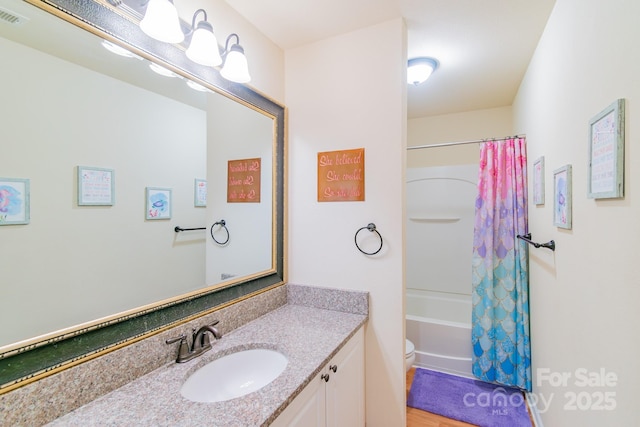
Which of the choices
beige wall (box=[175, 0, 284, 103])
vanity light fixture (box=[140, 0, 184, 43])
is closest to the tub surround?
vanity light fixture (box=[140, 0, 184, 43])

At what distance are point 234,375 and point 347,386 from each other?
0.57 metres

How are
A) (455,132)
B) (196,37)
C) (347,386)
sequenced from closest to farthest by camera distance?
(196,37) < (347,386) < (455,132)

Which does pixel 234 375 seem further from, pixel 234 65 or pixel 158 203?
pixel 234 65

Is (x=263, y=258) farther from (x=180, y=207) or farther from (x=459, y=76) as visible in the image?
(x=459, y=76)

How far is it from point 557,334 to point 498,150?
1.46 meters

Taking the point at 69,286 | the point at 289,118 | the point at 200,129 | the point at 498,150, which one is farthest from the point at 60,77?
the point at 498,150

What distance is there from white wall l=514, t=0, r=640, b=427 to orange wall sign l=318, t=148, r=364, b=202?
3.22 feet

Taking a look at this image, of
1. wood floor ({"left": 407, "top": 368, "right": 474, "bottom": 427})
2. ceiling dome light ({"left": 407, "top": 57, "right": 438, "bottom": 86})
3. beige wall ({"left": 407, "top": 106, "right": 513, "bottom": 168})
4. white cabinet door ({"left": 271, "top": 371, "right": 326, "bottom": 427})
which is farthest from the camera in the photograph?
beige wall ({"left": 407, "top": 106, "right": 513, "bottom": 168})

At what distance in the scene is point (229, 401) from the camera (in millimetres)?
866

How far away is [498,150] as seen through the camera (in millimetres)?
2254

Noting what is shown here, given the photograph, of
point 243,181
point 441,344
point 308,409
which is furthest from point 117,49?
point 441,344

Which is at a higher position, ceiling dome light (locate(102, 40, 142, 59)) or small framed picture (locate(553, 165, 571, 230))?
ceiling dome light (locate(102, 40, 142, 59))

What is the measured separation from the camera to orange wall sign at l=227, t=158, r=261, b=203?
1.54m

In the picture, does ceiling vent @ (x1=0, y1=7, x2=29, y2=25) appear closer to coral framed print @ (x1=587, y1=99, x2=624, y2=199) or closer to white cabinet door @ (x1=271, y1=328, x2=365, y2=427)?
white cabinet door @ (x1=271, y1=328, x2=365, y2=427)
